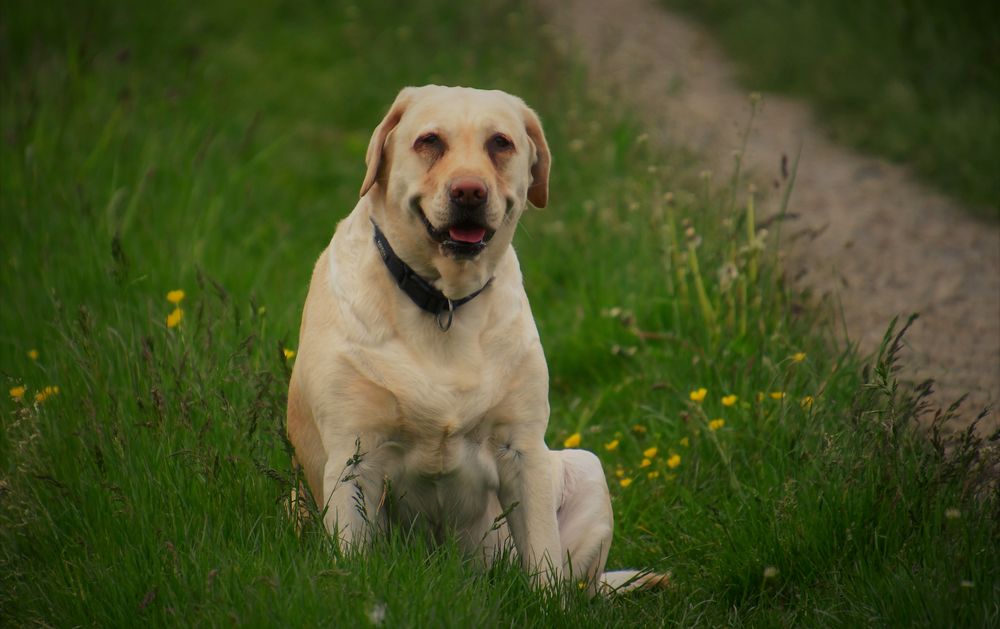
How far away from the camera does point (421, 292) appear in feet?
11.3

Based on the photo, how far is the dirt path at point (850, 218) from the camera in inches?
221

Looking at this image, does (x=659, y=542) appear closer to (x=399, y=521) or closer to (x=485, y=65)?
(x=399, y=521)

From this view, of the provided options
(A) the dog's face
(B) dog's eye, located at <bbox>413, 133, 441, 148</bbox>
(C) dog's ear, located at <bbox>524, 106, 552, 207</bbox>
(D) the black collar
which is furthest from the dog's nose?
(C) dog's ear, located at <bbox>524, 106, 552, 207</bbox>

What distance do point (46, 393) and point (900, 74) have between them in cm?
Answer: 730

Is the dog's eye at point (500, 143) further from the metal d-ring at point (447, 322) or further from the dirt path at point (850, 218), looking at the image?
the dirt path at point (850, 218)

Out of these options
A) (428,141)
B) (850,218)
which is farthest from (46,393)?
(850,218)

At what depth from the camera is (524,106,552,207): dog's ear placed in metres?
3.65

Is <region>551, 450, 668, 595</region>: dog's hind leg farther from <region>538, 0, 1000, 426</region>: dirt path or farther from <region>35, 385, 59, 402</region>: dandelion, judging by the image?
<region>35, 385, 59, 402</region>: dandelion

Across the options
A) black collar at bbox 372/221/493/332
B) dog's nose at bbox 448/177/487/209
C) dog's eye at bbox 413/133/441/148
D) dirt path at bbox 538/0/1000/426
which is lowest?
dirt path at bbox 538/0/1000/426

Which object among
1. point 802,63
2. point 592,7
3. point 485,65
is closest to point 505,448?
point 485,65

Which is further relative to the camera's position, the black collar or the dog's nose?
the black collar

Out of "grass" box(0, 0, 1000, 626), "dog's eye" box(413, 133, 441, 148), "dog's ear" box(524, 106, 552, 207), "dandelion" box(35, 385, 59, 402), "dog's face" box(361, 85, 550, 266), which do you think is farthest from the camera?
"dandelion" box(35, 385, 59, 402)

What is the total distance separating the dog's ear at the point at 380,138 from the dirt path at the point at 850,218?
2.01m

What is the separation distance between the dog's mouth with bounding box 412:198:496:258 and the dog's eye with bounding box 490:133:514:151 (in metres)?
0.28
